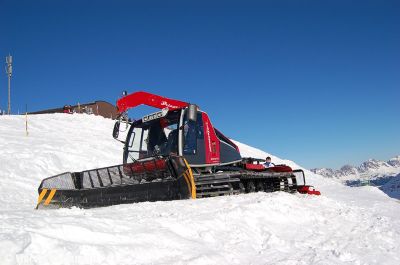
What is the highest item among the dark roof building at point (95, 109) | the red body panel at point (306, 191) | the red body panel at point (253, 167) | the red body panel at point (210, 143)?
the dark roof building at point (95, 109)

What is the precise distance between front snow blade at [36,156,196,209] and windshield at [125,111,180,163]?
2.52ft

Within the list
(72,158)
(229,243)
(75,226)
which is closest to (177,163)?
(229,243)

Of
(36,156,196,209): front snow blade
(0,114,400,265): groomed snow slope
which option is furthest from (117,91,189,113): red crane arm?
(0,114,400,265): groomed snow slope

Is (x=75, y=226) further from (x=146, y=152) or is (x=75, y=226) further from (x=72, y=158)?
(x=72, y=158)

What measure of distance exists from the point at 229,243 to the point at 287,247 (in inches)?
35.5

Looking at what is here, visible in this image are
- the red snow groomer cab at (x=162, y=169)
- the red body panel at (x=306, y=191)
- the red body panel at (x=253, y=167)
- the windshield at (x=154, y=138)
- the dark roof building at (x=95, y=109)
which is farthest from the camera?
the dark roof building at (x=95, y=109)

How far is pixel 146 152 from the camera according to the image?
10359mm

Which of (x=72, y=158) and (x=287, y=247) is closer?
(x=287, y=247)

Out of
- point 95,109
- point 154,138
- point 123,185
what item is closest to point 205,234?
point 123,185

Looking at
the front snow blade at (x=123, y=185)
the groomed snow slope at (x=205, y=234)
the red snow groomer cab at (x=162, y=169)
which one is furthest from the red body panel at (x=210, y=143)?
the groomed snow slope at (x=205, y=234)

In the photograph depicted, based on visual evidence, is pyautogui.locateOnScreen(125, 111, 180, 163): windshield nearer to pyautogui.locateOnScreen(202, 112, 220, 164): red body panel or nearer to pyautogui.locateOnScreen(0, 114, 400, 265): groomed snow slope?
pyautogui.locateOnScreen(202, 112, 220, 164): red body panel

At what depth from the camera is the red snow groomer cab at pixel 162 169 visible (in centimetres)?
857

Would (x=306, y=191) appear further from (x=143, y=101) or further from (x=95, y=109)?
(x=95, y=109)

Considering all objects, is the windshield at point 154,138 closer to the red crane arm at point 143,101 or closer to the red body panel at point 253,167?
the red crane arm at point 143,101
